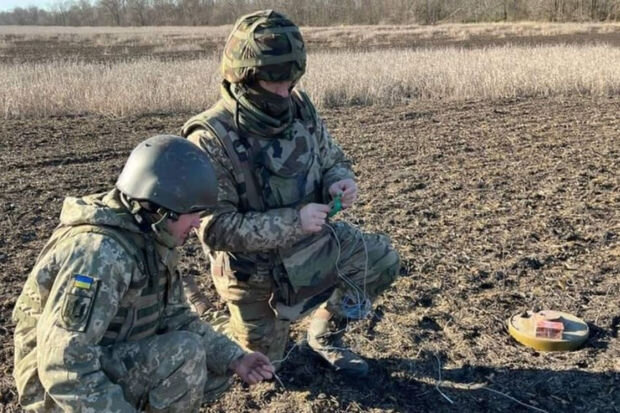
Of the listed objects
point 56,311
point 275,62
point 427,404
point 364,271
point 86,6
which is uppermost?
point 86,6

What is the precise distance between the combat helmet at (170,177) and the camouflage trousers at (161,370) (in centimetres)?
50

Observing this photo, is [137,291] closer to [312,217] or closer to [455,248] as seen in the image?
[312,217]

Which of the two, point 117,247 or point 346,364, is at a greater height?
point 117,247

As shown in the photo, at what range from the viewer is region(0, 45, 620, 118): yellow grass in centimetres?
1177

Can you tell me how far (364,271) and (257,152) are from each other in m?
0.85

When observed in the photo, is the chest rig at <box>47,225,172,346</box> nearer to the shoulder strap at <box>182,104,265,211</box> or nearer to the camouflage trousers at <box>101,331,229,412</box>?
the camouflage trousers at <box>101,331,229,412</box>

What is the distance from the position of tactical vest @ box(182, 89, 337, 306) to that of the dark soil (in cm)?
51

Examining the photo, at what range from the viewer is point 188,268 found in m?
4.73

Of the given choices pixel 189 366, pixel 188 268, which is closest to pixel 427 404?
pixel 189 366

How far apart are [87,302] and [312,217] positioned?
3.90ft

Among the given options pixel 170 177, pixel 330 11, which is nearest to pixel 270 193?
pixel 170 177

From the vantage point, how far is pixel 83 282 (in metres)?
2.10

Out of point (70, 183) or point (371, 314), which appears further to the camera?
point (70, 183)

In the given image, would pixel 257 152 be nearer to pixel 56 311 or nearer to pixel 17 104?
pixel 56 311
